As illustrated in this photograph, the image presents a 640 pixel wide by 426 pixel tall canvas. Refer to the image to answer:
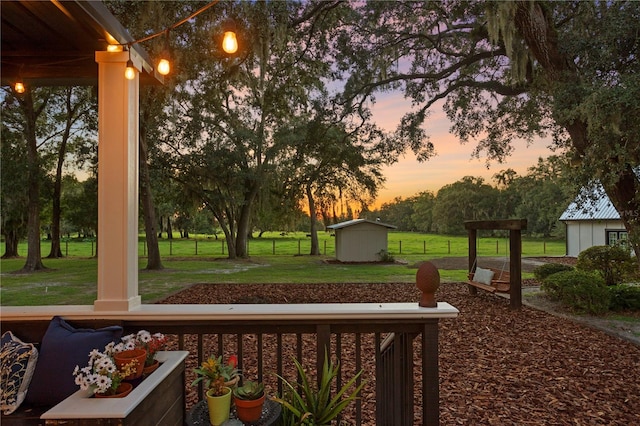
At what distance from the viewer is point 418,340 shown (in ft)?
14.3

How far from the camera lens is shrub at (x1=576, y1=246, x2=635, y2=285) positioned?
662 centimetres

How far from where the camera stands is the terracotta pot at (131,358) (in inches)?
61.2

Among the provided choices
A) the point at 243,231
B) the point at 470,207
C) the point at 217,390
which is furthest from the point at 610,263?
the point at 470,207

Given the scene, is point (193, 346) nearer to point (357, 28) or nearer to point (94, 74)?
point (94, 74)

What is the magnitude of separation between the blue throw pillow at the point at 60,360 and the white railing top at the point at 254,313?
159 millimetres

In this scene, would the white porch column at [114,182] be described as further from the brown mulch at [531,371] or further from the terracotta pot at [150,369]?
the brown mulch at [531,371]

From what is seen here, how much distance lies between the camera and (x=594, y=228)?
1516 centimetres

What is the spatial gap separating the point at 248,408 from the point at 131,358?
55 centimetres

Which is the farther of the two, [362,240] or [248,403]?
[362,240]

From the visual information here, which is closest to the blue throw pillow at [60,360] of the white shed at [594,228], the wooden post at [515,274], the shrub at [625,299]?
the wooden post at [515,274]

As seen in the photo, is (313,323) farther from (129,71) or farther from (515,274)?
(515,274)

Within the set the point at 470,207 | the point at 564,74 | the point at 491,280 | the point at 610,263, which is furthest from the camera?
the point at 470,207

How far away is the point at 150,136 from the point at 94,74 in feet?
36.9

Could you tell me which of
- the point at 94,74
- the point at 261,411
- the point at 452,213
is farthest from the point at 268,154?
the point at 452,213
